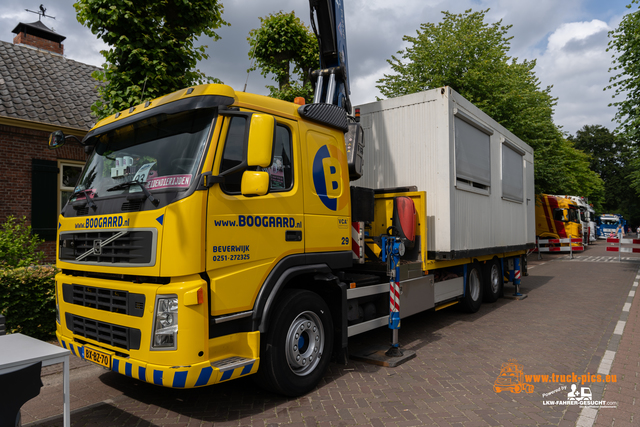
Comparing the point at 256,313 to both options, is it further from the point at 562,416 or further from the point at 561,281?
the point at 561,281

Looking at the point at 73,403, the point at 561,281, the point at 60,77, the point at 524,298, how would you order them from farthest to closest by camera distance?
1. the point at 561,281
2. the point at 60,77
3. the point at 524,298
4. the point at 73,403

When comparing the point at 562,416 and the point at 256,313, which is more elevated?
the point at 256,313

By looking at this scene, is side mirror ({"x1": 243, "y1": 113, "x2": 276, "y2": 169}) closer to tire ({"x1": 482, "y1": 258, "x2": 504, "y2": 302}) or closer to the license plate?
the license plate

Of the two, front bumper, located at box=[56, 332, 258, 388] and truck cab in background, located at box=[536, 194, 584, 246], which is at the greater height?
truck cab in background, located at box=[536, 194, 584, 246]

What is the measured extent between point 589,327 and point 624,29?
12.5m

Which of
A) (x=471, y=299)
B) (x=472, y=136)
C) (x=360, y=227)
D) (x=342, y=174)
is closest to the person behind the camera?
(x=342, y=174)

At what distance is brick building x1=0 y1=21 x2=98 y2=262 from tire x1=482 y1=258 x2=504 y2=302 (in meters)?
9.00

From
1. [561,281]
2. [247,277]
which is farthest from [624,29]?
[247,277]

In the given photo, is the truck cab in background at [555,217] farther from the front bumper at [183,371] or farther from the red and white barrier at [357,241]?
the front bumper at [183,371]

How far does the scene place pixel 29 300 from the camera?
5801 mm

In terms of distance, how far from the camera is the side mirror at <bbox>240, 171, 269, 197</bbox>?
137 inches

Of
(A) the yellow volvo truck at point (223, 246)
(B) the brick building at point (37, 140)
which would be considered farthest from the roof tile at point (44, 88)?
(A) the yellow volvo truck at point (223, 246)

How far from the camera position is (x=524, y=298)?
10.2 m

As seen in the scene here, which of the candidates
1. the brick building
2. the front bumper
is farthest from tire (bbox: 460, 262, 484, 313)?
the brick building
